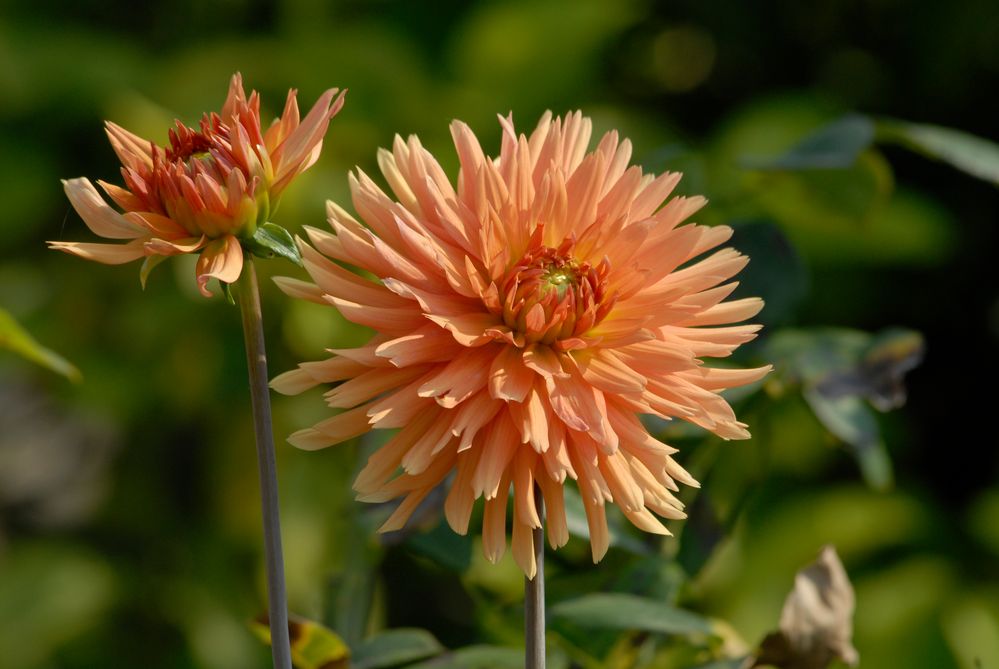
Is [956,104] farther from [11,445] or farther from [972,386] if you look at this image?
[11,445]

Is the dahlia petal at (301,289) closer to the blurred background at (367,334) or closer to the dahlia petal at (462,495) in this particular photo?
the dahlia petal at (462,495)

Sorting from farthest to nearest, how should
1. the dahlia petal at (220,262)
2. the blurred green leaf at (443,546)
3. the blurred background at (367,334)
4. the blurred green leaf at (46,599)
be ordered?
1. the blurred green leaf at (46,599)
2. the blurred background at (367,334)
3. the blurred green leaf at (443,546)
4. the dahlia petal at (220,262)

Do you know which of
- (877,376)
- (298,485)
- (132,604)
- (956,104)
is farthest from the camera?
(132,604)

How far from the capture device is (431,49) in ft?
5.53

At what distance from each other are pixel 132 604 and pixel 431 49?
0.87 meters

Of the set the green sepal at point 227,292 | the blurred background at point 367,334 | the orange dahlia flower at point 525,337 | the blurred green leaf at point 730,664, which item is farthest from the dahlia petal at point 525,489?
the blurred background at point 367,334

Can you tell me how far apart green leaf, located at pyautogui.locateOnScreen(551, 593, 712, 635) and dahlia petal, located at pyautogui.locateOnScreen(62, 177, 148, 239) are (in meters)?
0.28

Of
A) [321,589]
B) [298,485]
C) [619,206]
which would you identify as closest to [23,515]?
[298,485]

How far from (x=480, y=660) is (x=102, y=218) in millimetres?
272

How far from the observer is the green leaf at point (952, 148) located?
2.15 ft

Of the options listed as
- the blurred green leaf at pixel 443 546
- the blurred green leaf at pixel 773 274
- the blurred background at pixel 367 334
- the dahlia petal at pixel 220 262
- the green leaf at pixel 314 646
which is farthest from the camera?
the blurred background at pixel 367 334

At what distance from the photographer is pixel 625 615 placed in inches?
21.3

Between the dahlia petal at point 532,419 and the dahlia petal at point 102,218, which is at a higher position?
the dahlia petal at point 102,218

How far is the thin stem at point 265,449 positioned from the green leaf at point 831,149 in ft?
1.31
